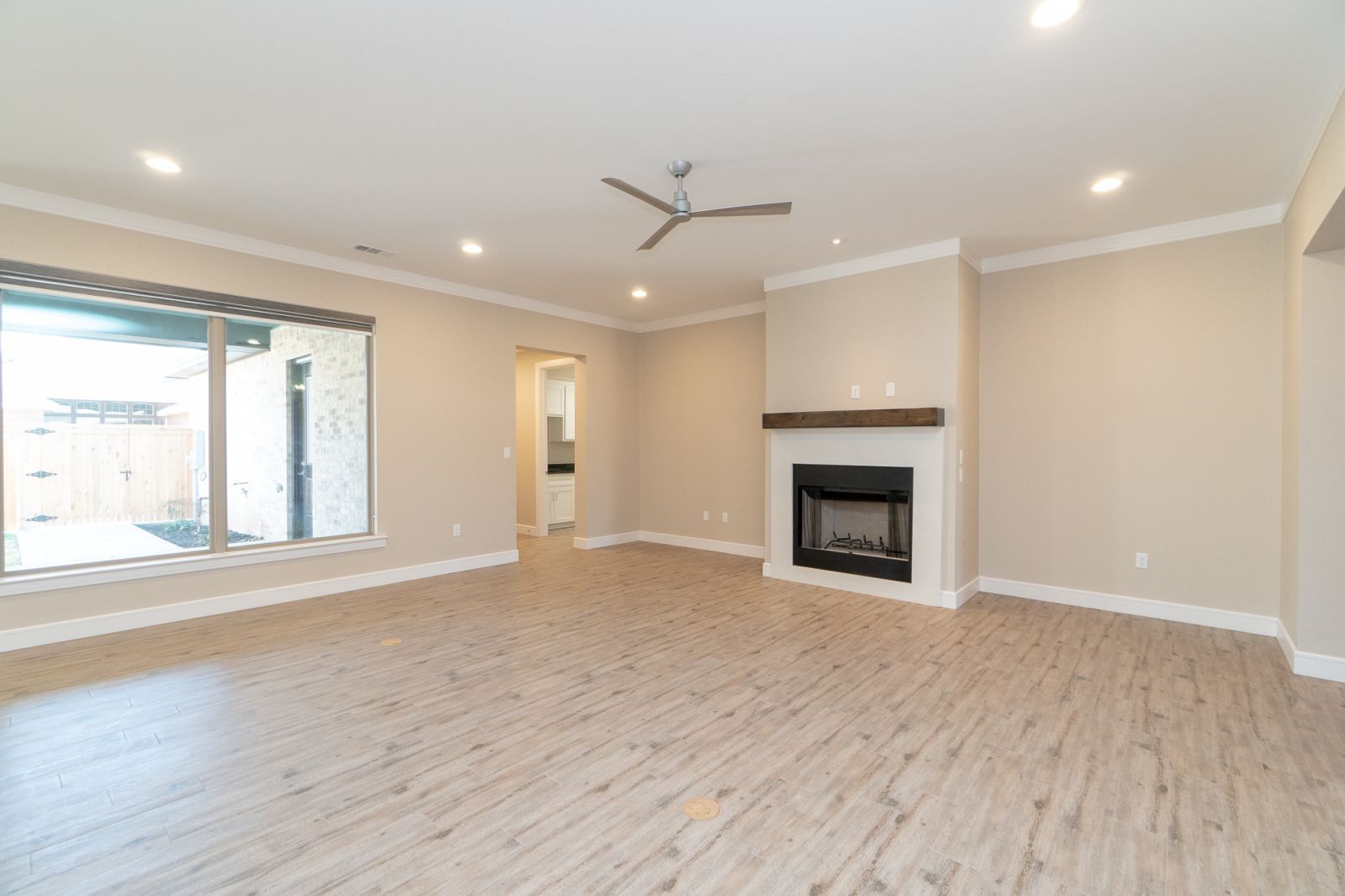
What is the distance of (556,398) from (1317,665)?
25.6ft

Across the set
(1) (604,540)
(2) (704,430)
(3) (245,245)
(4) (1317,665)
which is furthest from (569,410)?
(4) (1317,665)

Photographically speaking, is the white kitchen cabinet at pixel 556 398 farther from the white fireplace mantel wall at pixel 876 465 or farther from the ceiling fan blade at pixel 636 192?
the ceiling fan blade at pixel 636 192

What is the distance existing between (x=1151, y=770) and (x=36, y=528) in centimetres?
613

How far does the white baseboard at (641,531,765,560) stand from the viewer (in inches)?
258

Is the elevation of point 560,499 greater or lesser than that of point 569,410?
lesser

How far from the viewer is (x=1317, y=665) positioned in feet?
10.5

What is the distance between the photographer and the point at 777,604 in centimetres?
465

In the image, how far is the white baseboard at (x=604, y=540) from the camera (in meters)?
7.07

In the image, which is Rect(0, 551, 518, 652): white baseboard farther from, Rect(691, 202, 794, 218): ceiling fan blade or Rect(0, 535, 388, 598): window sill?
Rect(691, 202, 794, 218): ceiling fan blade

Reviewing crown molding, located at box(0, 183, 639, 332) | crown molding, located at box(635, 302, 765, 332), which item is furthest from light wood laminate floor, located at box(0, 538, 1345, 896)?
crown molding, located at box(635, 302, 765, 332)

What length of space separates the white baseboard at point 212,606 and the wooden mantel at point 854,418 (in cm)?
331

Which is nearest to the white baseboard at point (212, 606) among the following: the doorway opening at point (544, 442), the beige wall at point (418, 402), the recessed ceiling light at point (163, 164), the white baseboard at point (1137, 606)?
the beige wall at point (418, 402)

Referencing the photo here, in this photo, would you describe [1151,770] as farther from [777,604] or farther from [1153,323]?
[1153,323]

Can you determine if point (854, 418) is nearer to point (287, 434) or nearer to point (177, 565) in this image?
point (287, 434)
